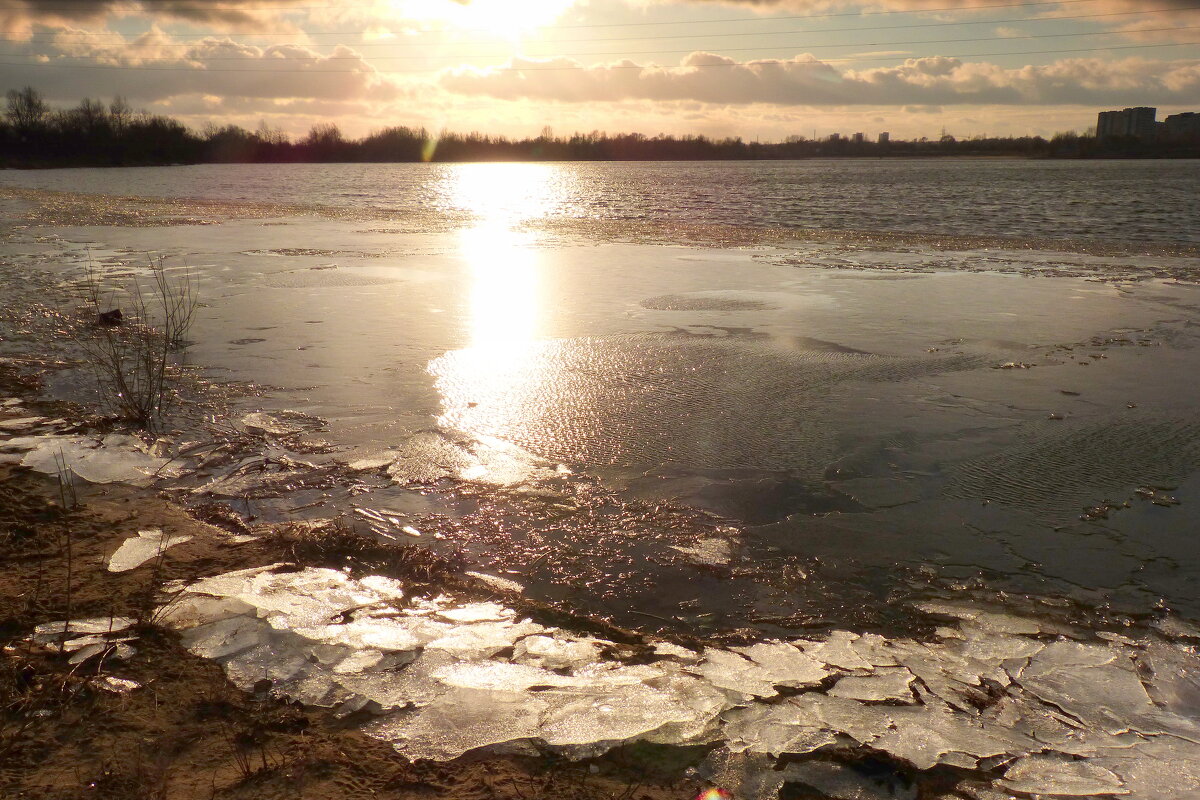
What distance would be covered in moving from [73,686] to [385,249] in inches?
518

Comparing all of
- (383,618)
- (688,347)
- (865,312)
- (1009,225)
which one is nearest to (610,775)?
(383,618)

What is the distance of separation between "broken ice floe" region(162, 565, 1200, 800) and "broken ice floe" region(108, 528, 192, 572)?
1.26 ft

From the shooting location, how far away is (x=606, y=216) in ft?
83.7

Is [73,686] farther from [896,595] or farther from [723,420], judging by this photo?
[723,420]

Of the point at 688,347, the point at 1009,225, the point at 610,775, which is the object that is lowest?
the point at 610,775

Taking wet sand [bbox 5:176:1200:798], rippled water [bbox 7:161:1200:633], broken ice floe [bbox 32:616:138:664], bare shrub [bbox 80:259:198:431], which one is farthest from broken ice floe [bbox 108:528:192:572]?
bare shrub [bbox 80:259:198:431]

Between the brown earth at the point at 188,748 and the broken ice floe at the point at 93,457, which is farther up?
the broken ice floe at the point at 93,457

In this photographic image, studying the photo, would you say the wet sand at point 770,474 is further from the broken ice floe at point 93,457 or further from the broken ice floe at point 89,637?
the broken ice floe at point 89,637

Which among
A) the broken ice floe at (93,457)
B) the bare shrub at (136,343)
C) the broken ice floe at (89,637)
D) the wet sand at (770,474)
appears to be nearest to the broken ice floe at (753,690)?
the wet sand at (770,474)

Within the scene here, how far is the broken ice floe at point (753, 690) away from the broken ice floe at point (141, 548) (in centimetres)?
38

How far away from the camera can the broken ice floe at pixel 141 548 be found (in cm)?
336

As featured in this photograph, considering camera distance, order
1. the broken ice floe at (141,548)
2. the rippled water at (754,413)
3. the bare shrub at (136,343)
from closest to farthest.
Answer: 1. the broken ice floe at (141,548)
2. the rippled water at (754,413)
3. the bare shrub at (136,343)

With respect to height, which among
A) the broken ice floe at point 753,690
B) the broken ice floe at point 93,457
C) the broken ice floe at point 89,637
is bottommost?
the broken ice floe at point 753,690

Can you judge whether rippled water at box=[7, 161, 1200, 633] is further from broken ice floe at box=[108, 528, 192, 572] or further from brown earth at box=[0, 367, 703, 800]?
brown earth at box=[0, 367, 703, 800]
